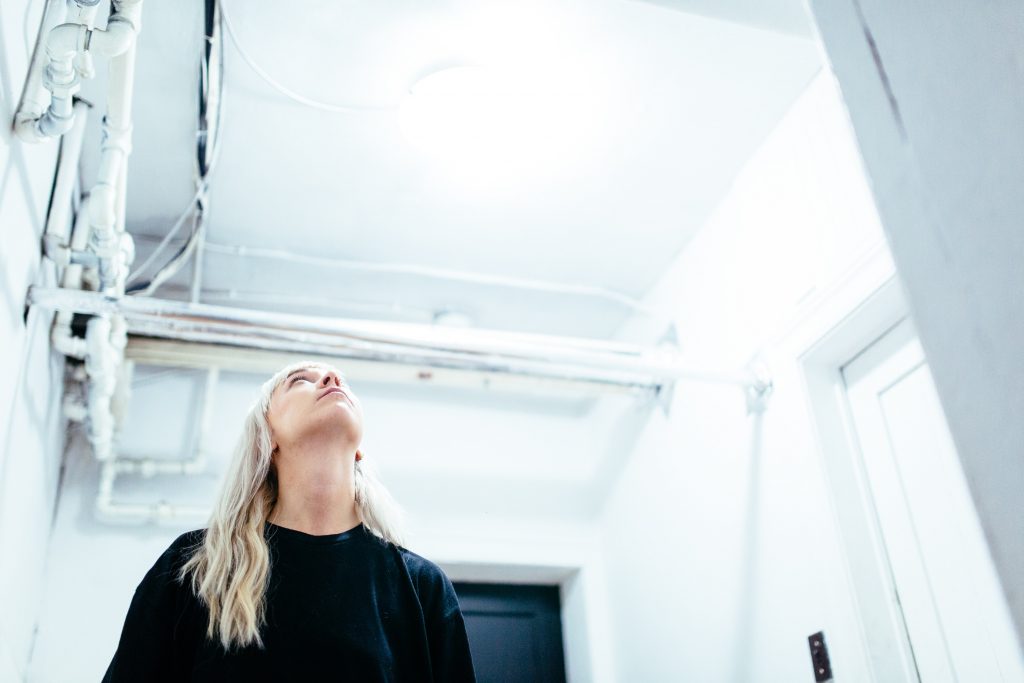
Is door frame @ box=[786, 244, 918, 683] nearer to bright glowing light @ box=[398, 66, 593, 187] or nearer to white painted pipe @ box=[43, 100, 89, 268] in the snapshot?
bright glowing light @ box=[398, 66, 593, 187]

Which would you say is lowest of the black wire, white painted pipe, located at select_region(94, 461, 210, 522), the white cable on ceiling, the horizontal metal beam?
white painted pipe, located at select_region(94, 461, 210, 522)

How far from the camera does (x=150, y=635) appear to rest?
1.37 m

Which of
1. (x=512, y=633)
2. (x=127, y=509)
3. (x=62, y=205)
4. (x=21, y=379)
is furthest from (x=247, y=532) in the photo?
(x=512, y=633)

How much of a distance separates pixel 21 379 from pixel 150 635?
2.34 ft

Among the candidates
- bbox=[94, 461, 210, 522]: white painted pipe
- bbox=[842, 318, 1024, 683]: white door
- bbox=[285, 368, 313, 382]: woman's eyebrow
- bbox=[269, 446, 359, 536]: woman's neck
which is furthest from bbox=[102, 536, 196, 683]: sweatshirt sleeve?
bbox=[842, 318, 1024, 683]: white door

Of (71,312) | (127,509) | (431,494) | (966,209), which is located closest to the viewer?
(966,209)

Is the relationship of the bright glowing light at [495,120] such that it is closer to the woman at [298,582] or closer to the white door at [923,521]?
the woman at [298,582]

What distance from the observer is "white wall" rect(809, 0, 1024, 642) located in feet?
1.27

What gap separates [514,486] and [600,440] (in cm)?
37

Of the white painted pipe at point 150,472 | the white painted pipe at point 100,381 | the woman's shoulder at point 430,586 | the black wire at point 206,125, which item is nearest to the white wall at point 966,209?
the woman's shoulder at point 430,586

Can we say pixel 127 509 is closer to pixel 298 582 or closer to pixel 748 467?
pixel 298 582

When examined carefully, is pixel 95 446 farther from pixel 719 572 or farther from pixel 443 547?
pixel 719 572

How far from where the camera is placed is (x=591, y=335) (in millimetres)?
3164

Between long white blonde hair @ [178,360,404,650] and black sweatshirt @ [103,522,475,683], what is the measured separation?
3 centimetres
